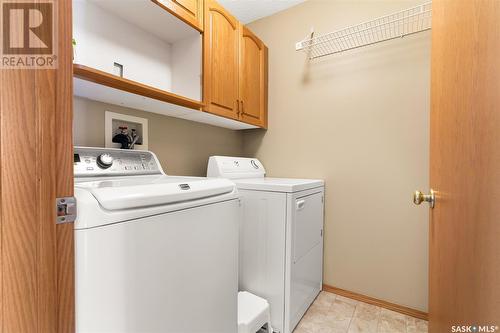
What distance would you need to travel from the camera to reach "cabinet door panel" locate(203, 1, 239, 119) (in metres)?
1.59

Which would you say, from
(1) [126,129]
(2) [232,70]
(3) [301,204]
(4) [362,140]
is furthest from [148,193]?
(4) [362,140]

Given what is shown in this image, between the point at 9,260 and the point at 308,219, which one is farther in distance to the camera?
the point at 308,219

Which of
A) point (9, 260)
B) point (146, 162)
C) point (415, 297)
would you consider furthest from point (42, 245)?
point (415, 297)

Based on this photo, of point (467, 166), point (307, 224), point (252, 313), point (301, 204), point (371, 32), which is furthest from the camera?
point (371, 32)

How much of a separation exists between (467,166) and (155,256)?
0.90 meters

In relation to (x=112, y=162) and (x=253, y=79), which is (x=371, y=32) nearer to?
(x=253, y=79)

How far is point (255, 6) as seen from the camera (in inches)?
84.6

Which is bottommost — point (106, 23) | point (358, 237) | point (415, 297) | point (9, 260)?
point (415, 297)

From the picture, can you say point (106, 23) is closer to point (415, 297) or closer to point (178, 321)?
point (178, 321)

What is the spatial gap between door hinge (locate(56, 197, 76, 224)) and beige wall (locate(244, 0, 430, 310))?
6.04ft

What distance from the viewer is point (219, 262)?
0.97 metres

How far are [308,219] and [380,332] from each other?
0.85 m

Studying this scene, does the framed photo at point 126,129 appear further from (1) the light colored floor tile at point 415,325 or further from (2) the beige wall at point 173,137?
(1) the light colored floor tile at point 415,325

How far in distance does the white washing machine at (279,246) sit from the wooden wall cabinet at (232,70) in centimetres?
66
